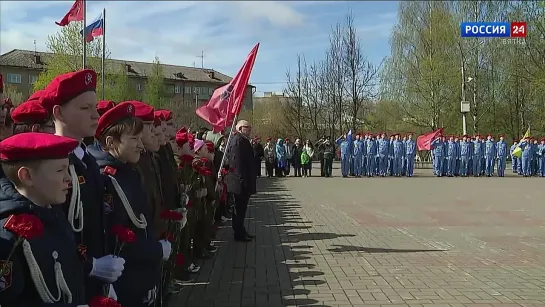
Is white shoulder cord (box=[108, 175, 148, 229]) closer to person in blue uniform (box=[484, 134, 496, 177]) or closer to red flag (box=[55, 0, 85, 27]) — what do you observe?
red flag (box=[55, 0, 85, 27])

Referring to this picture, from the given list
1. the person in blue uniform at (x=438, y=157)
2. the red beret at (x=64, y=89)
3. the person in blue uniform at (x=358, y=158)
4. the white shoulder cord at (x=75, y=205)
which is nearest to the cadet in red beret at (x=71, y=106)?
the red beret at (x=64, y=89)

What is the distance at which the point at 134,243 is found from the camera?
3.59m

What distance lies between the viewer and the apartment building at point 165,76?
73875mm

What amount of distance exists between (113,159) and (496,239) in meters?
7.50

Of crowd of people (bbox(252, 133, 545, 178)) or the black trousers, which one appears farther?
crowd of people (bbox(252, 133, 545, 178))

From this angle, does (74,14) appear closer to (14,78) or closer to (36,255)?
(36,255)

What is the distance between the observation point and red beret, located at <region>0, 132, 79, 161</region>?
7.89 ft

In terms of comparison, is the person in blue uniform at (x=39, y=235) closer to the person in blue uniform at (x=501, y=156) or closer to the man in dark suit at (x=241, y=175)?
the man in dark suit at (x=241, y=175)

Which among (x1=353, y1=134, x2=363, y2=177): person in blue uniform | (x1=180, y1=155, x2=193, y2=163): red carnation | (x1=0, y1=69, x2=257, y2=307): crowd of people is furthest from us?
(x1=353, y1=134, x2=363, y2=177): person in blue uniform

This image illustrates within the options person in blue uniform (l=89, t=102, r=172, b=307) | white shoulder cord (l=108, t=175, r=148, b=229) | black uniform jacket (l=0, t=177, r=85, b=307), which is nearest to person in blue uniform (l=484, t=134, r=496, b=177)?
person in blue uniform (l=89, t=102, r=172, b=307)

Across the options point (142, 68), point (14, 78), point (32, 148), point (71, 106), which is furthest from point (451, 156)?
point (142, 68)

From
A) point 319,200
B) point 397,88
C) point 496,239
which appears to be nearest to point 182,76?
point 397,88

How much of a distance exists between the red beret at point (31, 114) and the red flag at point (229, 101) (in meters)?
7.44

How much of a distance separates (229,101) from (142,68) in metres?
86.5
